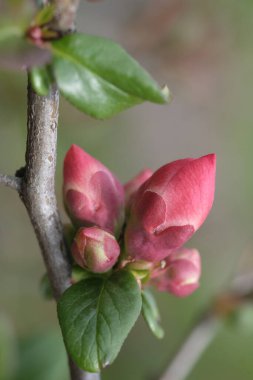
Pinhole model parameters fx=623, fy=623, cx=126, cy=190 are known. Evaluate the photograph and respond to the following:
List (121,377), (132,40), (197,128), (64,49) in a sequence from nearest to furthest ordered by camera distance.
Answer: (64,49) < (132,40) < (121,377) < (197,128)

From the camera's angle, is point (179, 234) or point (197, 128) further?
point (197, 128)

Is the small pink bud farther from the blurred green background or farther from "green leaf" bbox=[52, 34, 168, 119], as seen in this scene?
the blurred green background

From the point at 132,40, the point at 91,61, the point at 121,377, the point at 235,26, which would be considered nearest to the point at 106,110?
the point at 91,61

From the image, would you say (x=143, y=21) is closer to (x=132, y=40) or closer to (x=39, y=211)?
(x=132, y=40)

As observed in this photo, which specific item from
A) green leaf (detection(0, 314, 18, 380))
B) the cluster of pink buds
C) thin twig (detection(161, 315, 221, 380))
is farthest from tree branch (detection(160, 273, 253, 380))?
the cluster of pink buds

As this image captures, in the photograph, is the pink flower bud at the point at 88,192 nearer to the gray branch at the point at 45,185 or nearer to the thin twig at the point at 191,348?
the gray branch at the point at 45,185

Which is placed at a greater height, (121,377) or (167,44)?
(167,44)

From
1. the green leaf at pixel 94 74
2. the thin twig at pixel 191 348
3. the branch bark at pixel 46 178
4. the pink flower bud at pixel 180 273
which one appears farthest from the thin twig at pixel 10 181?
the thin twig at pixel 191 348
